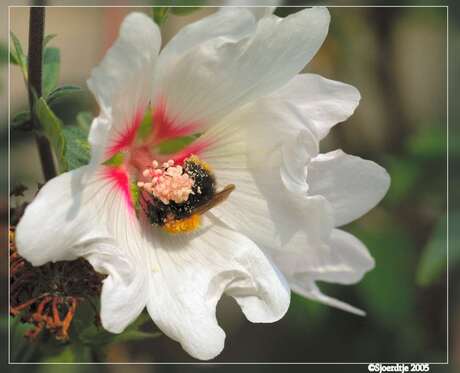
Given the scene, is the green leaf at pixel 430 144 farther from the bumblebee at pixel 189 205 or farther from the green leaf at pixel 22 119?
the green leaf at pixel 22 119

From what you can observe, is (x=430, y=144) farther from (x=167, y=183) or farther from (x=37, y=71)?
(x=37, y=71)

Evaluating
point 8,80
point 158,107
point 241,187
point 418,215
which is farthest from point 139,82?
point 418,215

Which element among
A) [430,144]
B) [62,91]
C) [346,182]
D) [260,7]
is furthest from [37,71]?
[430,144]

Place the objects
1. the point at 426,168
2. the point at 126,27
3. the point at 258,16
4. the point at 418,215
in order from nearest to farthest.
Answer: the point at 126,27, the point at 258,16, the point at 426,168, the point at 418,215

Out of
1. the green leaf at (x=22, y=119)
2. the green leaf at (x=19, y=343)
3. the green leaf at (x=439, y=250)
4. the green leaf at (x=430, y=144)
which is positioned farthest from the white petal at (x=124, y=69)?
the green leaf at (x=430, y=144)

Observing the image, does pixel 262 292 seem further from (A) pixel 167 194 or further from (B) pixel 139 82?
(B) pixel 139 82

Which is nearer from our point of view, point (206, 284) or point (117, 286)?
point (117, 286)

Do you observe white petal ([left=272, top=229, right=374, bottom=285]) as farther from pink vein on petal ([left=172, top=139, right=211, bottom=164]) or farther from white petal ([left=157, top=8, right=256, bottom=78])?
white petal ([left=157, top=8, right=256, bottom=78])
